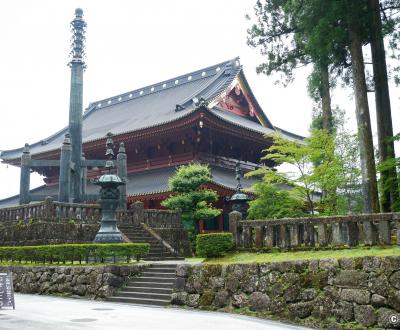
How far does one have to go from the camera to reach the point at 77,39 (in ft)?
78.0

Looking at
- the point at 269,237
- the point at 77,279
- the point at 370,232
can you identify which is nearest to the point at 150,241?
the point at 77,279

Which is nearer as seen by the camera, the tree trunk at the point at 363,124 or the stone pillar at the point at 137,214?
the tree trunk at the point at 363,124

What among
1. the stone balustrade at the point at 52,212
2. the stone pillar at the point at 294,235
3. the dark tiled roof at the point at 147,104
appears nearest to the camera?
the stone pillar at the point at 294,235

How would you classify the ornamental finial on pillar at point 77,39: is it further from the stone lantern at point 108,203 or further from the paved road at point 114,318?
the paved road at point 114,318

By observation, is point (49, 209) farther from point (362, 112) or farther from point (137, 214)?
point (362, 112)

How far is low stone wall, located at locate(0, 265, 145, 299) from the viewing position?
13555 millimetres

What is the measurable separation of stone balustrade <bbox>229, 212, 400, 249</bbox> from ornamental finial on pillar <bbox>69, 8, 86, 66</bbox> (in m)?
14.7

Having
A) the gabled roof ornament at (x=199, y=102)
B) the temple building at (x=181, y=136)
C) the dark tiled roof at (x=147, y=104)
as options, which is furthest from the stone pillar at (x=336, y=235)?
the dark tiled roof at (x=147, y=104)

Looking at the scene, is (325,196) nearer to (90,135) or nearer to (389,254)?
(389,254)

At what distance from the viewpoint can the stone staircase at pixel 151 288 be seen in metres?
12.6

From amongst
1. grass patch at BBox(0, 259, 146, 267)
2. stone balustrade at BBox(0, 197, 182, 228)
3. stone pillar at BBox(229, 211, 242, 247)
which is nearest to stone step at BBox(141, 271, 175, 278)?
grass patch at BBox(0, 259, 146, 267)

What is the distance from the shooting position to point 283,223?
11883 millimetres

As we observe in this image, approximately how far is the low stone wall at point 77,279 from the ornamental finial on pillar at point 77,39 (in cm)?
1206

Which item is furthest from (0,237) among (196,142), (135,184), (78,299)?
(196,142)
